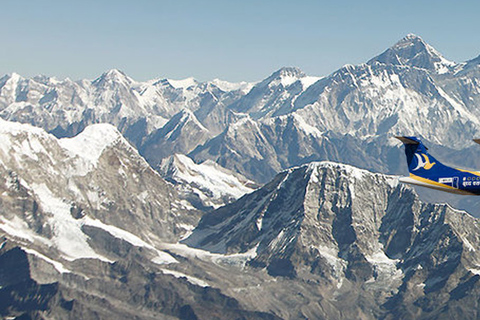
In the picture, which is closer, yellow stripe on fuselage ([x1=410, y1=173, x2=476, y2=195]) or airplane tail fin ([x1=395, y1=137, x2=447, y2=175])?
yellow stripe on fuselage ([x1=410, y1=173, x2=476, y2=195])

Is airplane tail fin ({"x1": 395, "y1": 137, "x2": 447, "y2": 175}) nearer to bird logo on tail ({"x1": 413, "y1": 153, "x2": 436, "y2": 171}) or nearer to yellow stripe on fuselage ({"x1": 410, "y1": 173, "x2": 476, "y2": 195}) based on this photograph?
bird logo on tail ({"x1": 413, "y1": 153, "x2": 436, "y2": 171})

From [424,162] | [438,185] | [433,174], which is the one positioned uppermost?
[424,162]

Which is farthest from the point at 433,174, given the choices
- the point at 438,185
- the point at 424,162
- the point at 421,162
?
the point at 421,162

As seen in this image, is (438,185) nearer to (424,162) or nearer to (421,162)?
(424,162)

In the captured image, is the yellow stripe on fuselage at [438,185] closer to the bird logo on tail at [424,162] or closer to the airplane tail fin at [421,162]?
the airplane tail fin at [421,162]

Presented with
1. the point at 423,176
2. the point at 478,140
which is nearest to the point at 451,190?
the point at 423,176

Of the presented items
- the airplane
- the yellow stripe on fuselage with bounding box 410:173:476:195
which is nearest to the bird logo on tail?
the airplane

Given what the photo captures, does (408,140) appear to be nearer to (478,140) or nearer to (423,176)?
(423,176)

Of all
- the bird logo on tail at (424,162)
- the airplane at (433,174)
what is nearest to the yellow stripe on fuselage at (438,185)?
Answer: the airplane at (433,174)
